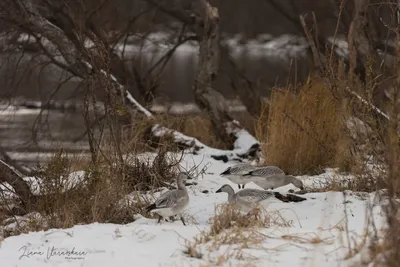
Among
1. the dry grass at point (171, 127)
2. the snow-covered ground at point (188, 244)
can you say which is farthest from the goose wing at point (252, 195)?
the dry grass at point (171, 127)

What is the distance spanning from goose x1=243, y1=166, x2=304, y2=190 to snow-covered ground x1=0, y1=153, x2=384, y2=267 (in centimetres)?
103

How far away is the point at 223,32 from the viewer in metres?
20.0

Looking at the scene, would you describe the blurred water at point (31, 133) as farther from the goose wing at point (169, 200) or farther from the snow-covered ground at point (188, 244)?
the snow-covered ground at point (188, 244)

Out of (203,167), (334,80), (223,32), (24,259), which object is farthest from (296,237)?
(223,32)

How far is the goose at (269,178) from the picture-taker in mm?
7707

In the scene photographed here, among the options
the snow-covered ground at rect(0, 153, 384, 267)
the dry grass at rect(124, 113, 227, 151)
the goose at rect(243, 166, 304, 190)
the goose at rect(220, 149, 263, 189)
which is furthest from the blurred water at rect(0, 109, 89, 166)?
the snow-covered ground at rect(0, 153, 384, 267)

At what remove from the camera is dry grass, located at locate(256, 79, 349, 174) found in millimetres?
8992

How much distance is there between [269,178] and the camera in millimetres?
7715

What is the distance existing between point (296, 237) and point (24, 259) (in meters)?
1.89

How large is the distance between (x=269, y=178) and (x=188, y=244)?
8.75ft

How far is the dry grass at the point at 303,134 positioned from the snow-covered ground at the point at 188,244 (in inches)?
91.1

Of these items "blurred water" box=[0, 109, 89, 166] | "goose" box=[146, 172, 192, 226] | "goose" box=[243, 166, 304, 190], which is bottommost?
"goose" box=[146, 172, 192, 226]

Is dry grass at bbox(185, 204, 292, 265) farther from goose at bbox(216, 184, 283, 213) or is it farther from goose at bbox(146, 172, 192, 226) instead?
goose at bbox(146, 172, 192, 226)

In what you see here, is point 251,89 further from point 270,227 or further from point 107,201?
point 270,227
